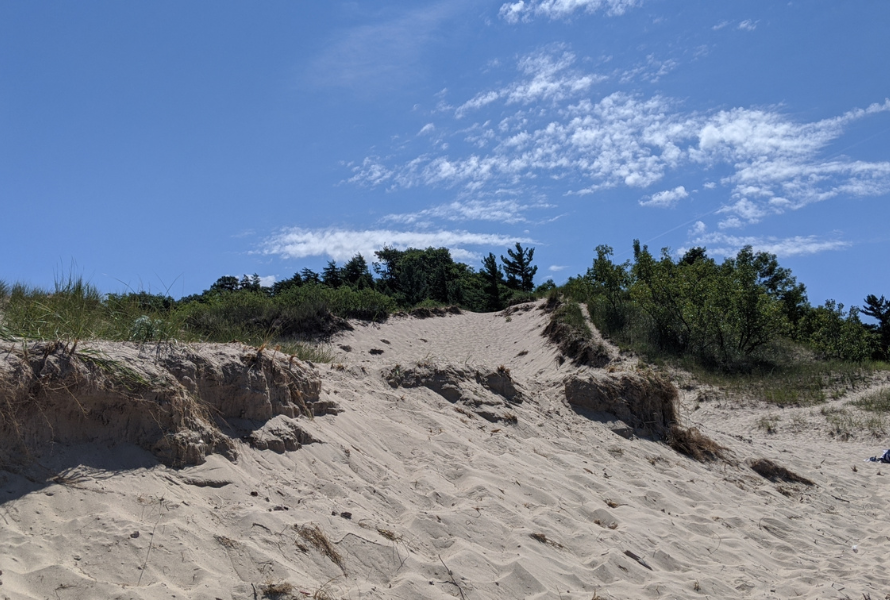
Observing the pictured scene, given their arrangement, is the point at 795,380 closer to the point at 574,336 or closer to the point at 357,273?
the point at 574,336

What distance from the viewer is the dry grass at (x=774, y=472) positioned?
8141 millimetres

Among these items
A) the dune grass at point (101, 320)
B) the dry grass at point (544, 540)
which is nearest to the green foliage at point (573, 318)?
the dune grass at point (101, 320)

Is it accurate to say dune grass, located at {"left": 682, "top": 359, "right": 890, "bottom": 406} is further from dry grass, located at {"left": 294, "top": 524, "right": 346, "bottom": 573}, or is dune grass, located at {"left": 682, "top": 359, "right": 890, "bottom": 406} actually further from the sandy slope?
dry grass, located at {"left": 294, "top": 524, "right": 346, "bottom": 573}

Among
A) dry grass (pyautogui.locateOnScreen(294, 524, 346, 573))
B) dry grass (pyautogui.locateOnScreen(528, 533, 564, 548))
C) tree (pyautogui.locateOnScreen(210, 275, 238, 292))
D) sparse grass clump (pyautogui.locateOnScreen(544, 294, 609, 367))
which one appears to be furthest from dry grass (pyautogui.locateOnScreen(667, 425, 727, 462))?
tree (pyautogui.locateOnScreen(210, 275, 238, 292))

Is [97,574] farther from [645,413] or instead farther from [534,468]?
[645,413]

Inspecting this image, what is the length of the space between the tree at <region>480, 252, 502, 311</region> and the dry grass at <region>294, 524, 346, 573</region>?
27132 mm

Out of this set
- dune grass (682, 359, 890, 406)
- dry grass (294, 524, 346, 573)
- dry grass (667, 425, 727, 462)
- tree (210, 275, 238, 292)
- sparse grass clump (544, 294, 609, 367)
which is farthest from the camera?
tree (210, 275, 238, 292)

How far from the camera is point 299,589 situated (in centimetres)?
326

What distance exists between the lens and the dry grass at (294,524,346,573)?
12.0ft

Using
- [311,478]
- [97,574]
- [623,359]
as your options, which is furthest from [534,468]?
[623,359]

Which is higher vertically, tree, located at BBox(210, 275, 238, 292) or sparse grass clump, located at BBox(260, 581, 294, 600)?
tree, located at BBox(210, 275, 238, 292)

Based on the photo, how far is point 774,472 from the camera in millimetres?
8211

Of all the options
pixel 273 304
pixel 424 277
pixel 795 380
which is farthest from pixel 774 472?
pixel 424 277

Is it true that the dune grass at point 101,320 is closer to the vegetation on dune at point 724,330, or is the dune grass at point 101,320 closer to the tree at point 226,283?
the vegetation on dune at point 724,330
